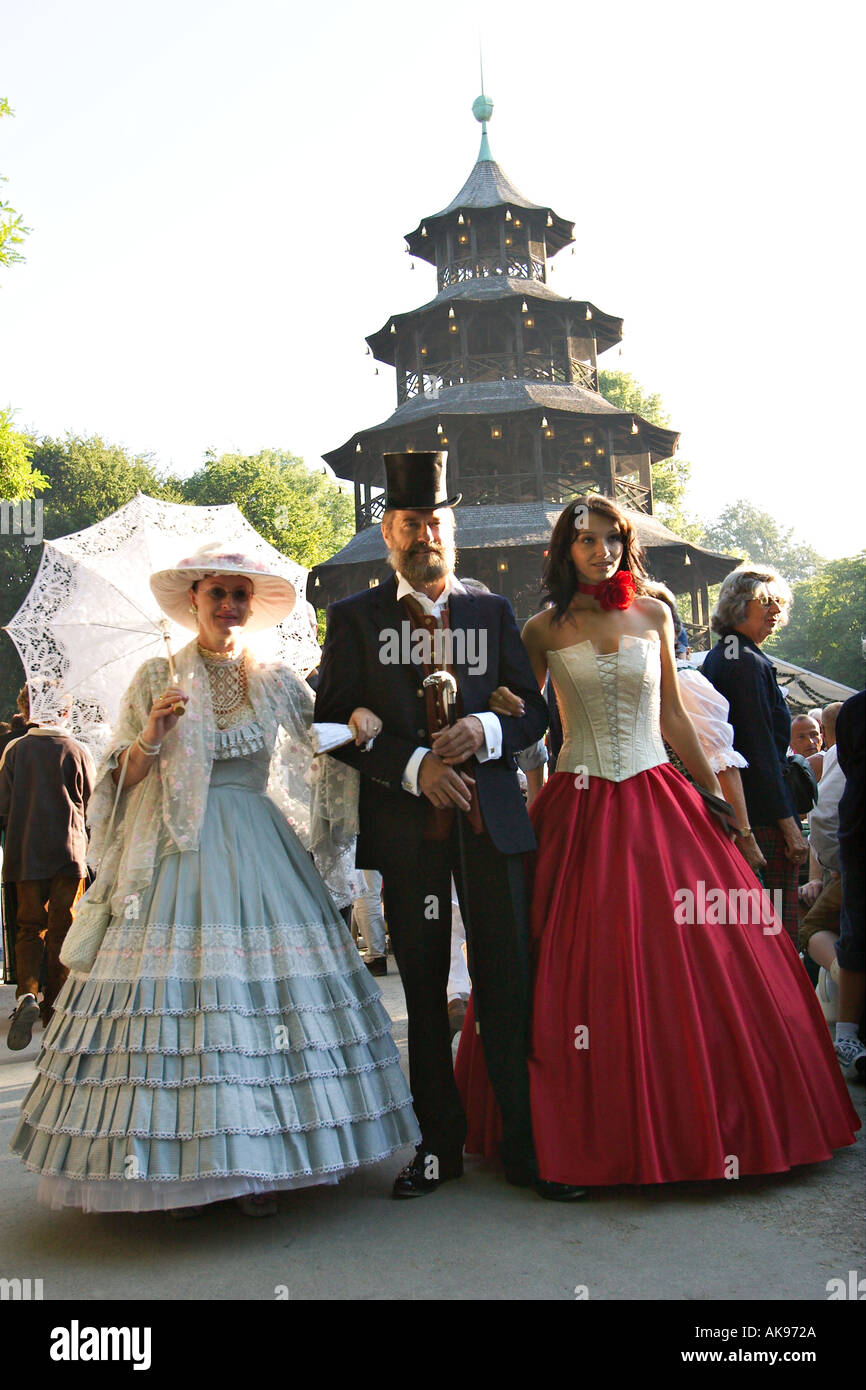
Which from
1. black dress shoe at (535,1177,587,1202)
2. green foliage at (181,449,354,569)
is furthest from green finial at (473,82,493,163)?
black dress shoe at (535,1177,587,1202)

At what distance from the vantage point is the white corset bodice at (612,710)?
4.17 meters

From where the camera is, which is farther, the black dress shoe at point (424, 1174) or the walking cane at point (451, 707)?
the walking cane at point (451, 707)

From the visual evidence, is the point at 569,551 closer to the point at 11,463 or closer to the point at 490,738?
the point at 490,738

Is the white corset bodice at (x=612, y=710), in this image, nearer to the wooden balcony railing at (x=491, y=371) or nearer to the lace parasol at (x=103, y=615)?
the lace parasol at (x=103, y=615)

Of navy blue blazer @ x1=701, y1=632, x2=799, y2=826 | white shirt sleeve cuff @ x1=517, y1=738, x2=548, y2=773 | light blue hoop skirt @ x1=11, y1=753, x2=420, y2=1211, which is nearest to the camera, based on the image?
light blue hoop skirt @ x1=11, y1=753, x2=420, y2=1211

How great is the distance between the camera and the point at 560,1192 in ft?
11.7

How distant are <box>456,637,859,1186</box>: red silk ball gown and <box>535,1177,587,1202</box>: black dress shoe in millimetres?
32

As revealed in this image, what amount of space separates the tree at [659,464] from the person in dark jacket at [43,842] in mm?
41776

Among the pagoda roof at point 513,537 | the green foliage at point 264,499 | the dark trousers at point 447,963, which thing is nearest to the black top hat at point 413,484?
the dark trousers at point 447,963

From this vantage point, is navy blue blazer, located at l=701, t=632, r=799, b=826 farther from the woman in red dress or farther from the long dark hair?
the long dark hair

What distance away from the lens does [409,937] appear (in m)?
3.83

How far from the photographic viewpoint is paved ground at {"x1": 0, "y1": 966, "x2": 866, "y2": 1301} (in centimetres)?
A: 295

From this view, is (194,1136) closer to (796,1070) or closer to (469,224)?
(796,1070)

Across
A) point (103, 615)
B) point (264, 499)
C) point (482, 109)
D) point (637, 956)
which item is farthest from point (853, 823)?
point (482, 109)
